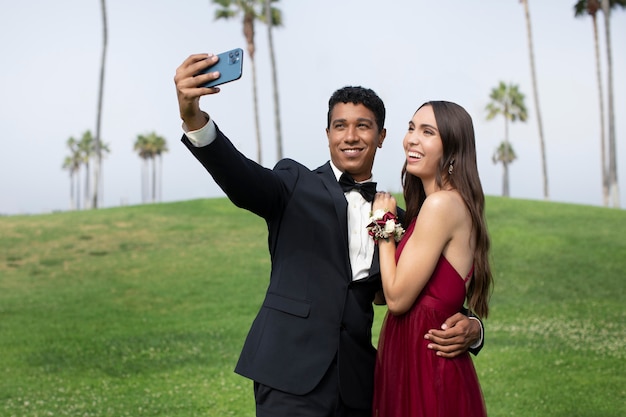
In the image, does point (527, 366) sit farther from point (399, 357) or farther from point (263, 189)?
point (263, 189)

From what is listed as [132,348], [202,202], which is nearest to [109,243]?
[202,202]

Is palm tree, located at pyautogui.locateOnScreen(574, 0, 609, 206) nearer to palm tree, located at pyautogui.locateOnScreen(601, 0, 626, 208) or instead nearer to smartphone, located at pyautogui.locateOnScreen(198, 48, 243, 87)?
palm tree, located at pyautogui.locateOnScreen(601, 0, 626, 208)

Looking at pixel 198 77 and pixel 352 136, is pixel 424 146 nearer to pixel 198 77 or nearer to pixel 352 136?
pixel 352 136

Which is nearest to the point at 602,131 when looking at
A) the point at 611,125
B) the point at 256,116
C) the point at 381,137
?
the point at 611,125

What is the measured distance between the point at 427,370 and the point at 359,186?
104 cm

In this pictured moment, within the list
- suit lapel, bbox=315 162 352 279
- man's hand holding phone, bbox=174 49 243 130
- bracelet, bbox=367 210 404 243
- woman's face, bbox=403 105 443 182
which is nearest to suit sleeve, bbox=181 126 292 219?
man's hand holding phone, bbox=174 49 243 130

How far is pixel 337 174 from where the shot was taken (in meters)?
4.00

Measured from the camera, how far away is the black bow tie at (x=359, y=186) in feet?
12.9

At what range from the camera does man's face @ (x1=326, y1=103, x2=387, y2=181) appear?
3951 mm

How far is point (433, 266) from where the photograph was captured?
3.72 metres

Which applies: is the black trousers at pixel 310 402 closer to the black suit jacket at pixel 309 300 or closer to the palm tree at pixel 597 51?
the black suit jacket at pixel 309 300

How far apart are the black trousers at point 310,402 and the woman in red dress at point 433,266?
29 centimetres

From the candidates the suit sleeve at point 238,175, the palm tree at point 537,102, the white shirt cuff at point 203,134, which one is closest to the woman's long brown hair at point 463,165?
the suit sleeve at point 238,175

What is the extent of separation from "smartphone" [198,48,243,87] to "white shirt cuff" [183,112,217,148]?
0.20 metres
